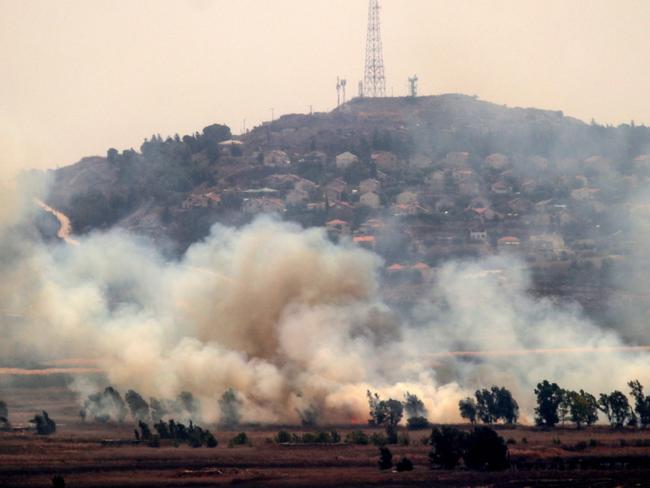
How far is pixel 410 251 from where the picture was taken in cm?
17588

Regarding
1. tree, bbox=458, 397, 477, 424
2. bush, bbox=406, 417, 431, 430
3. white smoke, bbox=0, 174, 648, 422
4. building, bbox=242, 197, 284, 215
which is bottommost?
bush, bbox=406, 417, 431, 430

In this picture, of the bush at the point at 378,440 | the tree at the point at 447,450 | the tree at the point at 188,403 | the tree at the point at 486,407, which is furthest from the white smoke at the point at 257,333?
the tree at the point at 447,450

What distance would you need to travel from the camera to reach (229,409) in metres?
108

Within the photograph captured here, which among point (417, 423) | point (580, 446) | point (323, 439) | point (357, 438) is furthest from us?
point (417, 423)

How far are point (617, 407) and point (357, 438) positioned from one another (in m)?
15.6

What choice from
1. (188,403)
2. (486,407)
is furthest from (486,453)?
(188,403)

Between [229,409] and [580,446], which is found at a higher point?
[229,409]

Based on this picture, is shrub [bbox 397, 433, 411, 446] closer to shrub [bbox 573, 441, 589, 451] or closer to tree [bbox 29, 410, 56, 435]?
shrub [bbox 573, 441, 589, 451]

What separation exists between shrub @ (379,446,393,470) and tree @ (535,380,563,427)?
16309mm

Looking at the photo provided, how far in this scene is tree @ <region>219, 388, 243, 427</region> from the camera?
107 metres

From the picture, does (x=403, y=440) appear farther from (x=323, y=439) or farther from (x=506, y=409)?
(x=506, y=409)

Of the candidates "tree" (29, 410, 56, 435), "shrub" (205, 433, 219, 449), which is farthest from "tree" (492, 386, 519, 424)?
"tree" (29, 410, 56, 435)

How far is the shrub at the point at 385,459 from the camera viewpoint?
90.5 m

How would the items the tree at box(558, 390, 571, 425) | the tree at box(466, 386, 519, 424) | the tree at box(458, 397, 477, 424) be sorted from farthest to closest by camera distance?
the tree at box(466, 386, 519, 424)
the tree at box(458, 397, 477, 424)
the tree at box(558, 390, 571, 425)
